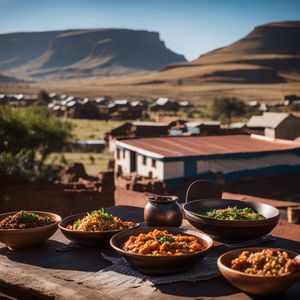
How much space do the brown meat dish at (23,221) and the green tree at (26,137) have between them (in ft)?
38.8

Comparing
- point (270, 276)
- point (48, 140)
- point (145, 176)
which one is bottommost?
point (145, 176)

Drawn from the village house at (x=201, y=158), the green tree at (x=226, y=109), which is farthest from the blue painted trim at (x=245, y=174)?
the green tree at (x=226, y=109)

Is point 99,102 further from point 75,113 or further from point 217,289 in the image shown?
point 217,289

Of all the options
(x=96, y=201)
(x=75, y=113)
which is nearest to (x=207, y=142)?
(x=96, y=201)

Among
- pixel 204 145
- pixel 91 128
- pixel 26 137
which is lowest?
pixel 91 128

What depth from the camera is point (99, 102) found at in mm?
78562

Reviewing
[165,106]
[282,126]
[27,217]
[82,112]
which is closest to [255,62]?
[165,106]

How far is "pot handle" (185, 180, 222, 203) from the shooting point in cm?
644

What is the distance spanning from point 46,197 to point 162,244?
30.7 ft

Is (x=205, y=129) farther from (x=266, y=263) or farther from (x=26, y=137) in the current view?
(x=266, y=263)

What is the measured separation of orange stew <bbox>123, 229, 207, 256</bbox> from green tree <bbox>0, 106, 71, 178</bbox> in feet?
42.0

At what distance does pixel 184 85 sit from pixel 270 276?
400 ft

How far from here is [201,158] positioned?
21.8m

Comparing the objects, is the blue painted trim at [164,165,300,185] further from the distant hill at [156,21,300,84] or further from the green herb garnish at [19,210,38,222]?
the distant hill at [156,21,300,84]
